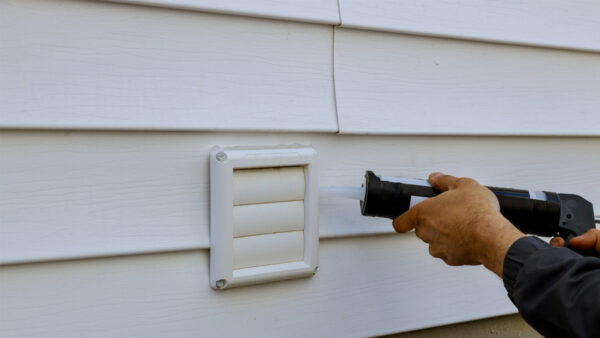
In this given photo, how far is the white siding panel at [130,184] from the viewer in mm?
822

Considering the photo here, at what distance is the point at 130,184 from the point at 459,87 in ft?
2.47

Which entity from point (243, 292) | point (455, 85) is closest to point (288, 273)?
point (243, 292)

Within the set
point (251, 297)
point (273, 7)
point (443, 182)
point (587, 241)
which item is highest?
point (273, 7)

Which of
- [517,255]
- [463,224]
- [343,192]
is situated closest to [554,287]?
[517,255]

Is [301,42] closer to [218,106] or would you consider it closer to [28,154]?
[218,106]

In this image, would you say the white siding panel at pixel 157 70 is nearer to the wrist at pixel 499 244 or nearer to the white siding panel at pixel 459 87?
the white siding panel at pixel 459 87

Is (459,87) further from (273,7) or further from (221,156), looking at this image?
(221,156)

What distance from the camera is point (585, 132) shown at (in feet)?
4.47

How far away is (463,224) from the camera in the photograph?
3.02ft

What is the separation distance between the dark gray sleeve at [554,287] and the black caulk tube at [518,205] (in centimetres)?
19

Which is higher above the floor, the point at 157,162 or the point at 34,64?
the point at 34,64

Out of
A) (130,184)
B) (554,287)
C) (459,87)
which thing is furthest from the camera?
(459,87)

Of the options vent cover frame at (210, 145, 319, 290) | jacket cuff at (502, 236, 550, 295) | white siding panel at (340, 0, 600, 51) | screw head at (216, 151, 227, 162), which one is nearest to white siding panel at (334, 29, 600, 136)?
white siding panel at (340, 0, 600, 51)

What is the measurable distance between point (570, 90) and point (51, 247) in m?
1.25
